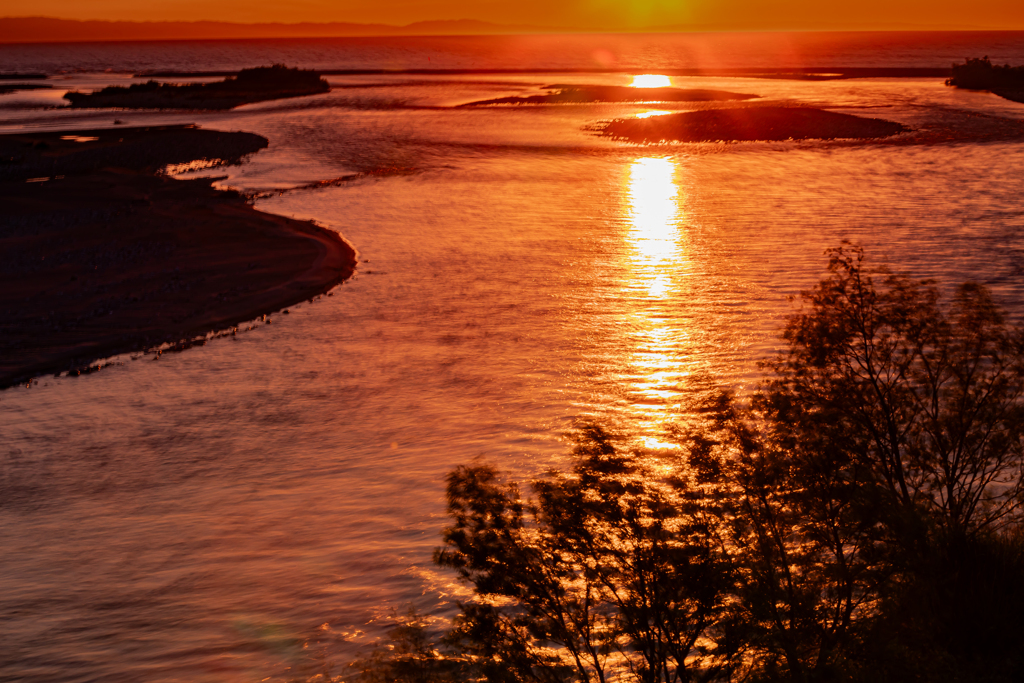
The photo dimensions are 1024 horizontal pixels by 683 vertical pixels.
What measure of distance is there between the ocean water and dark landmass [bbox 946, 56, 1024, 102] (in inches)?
1834

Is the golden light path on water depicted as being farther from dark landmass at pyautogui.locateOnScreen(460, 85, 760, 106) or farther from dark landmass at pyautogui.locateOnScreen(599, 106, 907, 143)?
dark landmass at pyautogui.locateOnScreen(460, 85, 760, 106)

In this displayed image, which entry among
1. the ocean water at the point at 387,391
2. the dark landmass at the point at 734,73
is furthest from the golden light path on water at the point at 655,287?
the dark landmass at the point at 734,73

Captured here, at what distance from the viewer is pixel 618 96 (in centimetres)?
8494

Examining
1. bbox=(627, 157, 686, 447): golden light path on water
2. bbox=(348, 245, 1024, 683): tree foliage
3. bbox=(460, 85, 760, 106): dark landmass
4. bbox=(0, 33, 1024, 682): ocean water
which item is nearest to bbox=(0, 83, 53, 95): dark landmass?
bbox=(460, 85, 760, 106): dark landmass

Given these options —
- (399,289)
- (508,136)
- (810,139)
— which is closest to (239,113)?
(508,136)

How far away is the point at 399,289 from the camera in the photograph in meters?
23.9

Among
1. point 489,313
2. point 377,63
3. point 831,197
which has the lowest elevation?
point 489,313

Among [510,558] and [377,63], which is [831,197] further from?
[377,63]

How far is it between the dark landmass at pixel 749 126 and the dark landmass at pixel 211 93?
43520 millimetres

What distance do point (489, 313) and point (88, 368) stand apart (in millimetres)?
9970

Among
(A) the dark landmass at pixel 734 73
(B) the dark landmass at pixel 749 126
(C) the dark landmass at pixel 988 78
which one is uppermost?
(A) the dark landmass at pixel 734 73

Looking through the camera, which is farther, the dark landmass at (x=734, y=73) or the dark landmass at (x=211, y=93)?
the dark landmass at (x=734, y=73)

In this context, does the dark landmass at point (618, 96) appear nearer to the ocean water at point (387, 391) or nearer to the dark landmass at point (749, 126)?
the dark landmass at point (749, 126)

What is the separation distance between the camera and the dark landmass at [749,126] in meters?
52.3
